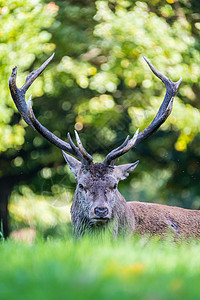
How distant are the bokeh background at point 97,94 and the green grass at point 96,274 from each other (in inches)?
236

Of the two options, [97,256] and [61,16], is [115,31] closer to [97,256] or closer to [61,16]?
[61,16]

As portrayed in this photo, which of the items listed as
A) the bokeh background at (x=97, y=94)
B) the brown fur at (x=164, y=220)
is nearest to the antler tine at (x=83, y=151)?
the brown fur at (x=164, y=220)

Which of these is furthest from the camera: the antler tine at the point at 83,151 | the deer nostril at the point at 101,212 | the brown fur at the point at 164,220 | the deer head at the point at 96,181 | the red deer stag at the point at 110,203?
the brown fur at the point at 164,220

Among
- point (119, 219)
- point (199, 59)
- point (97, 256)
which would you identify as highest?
point (97, 256)

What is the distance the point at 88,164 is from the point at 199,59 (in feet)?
18.0

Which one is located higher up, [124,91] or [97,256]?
[97,256]

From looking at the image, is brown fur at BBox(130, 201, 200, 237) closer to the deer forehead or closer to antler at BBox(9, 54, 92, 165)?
the deer forehead

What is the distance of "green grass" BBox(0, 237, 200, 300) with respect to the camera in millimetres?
2195

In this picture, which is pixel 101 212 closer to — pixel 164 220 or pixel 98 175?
pixel 98 175

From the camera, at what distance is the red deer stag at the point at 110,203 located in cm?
525

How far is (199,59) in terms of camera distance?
33.6ft

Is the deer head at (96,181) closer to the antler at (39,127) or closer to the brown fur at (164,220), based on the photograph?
the antler at (39,127)

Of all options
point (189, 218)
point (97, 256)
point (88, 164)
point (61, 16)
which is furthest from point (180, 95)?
point (97, 256)

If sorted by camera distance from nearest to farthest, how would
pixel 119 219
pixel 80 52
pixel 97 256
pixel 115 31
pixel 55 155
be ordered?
pixel 97 256, pixel 119 219, pixel 115 31, pixel 80 52, pixel 55 155
